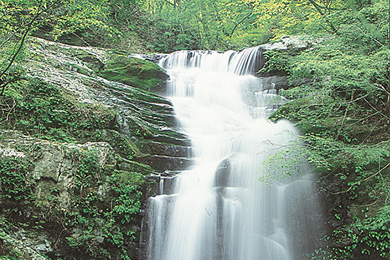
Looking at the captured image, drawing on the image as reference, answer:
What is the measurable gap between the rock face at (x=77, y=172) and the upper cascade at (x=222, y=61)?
5726mm

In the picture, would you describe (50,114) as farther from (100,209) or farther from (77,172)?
(100,209)

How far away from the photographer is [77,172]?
16.6 ft

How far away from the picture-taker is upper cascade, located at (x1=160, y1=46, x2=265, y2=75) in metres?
11.9

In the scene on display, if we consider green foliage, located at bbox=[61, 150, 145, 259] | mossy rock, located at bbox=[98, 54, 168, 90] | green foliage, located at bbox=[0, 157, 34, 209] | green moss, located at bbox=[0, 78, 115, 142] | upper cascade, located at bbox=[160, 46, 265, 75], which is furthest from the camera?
upper cascade, located at bbox=[160, 46, 265, 75]

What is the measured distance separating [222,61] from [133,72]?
4.56 metres

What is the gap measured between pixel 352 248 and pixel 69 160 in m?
5.31

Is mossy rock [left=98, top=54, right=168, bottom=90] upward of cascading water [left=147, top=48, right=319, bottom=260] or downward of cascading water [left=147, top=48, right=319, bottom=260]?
upward

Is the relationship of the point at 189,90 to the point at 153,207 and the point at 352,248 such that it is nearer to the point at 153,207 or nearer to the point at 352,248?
the point at 153,207

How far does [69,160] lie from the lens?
5.07m

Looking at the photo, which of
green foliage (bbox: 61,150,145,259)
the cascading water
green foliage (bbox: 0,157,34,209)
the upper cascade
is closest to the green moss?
green foliage (bbox: 0,157,34,209)

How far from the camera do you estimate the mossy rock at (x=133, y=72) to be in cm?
973

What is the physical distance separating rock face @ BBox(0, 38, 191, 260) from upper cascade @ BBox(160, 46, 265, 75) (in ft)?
18.8

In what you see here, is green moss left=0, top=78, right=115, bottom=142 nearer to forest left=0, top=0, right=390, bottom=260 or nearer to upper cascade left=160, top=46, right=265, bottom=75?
forest left=0, top=0, right=390, bottom=260

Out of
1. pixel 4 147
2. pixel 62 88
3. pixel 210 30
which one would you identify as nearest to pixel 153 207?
pixel 4 147
